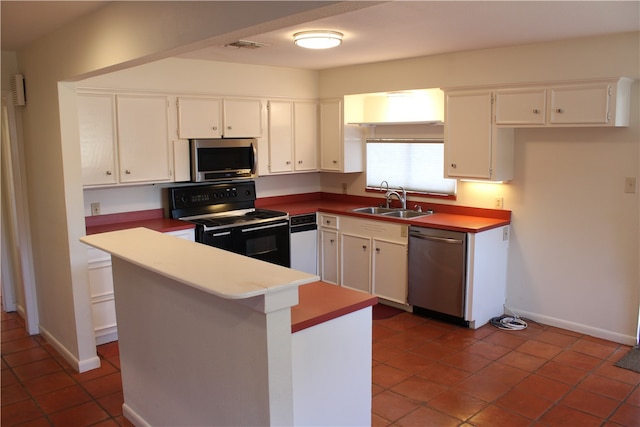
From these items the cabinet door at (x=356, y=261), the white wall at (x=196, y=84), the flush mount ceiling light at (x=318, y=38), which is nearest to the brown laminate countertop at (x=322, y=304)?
the flush mount ceiling light at (x=318, y=38)

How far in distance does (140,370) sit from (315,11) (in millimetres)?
2214

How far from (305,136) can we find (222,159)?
1.12 meters

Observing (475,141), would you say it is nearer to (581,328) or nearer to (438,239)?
(438,239)

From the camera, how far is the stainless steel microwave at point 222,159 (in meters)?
4.80

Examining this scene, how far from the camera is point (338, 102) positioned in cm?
561

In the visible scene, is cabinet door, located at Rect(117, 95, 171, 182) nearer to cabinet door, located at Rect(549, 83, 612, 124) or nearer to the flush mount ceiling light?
the flush mount ceiling light

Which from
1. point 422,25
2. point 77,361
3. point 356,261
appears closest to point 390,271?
point 356,261

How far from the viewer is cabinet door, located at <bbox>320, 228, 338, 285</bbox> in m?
5.49

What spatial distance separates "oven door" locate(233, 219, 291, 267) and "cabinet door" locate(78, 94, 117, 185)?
45.9 inches

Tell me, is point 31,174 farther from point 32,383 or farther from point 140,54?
point 140,54

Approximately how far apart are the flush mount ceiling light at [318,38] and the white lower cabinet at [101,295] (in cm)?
213

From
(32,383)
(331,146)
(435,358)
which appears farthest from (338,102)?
(32,383)

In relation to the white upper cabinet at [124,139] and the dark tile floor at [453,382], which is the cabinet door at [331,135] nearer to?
the white upper cabinet at [124,139]

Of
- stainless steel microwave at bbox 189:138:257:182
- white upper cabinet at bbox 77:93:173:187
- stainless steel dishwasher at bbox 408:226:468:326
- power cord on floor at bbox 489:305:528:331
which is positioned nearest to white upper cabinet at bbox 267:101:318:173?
stainless steel microwave at bbox 189:138:257:182
